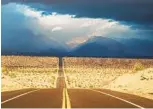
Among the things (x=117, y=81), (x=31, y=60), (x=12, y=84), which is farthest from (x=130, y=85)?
(x=31, y=60)

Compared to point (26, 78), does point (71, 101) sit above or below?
above

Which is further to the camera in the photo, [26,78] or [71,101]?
[26,78]

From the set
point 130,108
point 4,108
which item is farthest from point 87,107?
point 4,108

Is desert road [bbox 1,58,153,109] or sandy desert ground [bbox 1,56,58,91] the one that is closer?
desert road [bbox 1,58,153,109]

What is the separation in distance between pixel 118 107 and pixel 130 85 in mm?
27441

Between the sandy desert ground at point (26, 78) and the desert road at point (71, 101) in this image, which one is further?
the sandy desert ground at point (26, 78)

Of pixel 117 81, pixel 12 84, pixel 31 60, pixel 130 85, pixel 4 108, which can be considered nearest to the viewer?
pixel 4 108

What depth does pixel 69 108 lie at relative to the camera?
18016mm

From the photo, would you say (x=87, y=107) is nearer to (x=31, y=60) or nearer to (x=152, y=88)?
(x=152, y=88)

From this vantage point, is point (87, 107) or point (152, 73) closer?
point (87, 107)

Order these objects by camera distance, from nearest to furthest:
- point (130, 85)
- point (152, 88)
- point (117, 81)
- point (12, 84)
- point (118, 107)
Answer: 1. point (118, 107)
2. point (152, 88)
3. point (12, 84)
4. point (130, 85)
5. point (117, 81)

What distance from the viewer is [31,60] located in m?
194

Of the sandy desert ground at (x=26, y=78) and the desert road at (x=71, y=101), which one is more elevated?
the desert road at (x=71, y=101)

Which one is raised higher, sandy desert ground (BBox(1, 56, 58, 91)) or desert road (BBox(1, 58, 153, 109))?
desert road (BBox(1, 58, 153, 109))
